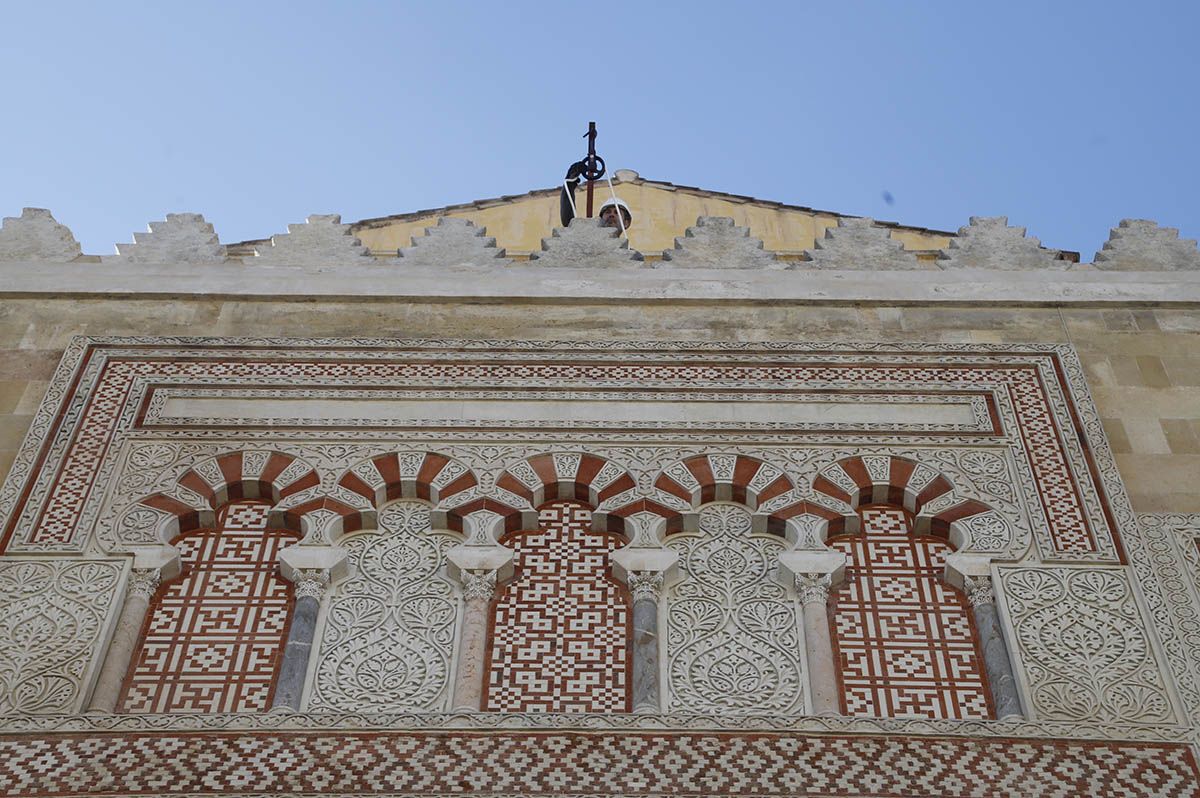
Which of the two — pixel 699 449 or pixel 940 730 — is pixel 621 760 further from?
pixel 699 449

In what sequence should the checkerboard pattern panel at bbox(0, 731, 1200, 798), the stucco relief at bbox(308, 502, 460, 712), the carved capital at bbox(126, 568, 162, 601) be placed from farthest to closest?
the carved capital at bbox(126, 568, 162, 601) < the stucco relief at bbox(308, 502, 460, 712) < the checkerboard pattern panel at bbox(0, 731, 1200, 798)

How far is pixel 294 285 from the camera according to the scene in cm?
635

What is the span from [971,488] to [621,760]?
162cm

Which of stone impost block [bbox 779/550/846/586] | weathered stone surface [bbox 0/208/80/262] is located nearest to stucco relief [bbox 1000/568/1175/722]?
stone impost block [bbox 779/550/846/586]

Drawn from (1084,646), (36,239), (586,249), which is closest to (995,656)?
(1084,646)

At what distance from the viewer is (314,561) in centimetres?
521

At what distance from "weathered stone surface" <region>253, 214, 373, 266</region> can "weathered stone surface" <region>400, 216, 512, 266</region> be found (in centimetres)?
19

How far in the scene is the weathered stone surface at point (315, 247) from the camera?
6535mm

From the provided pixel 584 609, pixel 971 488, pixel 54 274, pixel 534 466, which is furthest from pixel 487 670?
pixel 54 274

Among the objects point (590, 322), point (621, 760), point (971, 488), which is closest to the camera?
point (621, 760)

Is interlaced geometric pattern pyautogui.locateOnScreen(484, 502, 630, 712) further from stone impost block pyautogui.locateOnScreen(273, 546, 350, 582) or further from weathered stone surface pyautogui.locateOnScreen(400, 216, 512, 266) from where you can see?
weathered stone surface pyautogui.locateOnScreen(400, 216, 512, 266)

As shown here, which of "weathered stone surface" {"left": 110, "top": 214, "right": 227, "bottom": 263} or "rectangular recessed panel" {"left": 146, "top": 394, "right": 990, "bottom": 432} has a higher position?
"weathered stone surface" {"left": 110, "top": 214, "right": 227, "bottom": 263}

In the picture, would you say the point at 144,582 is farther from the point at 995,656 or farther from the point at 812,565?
the point at 995,656

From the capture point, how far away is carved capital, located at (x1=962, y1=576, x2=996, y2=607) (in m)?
5.11
